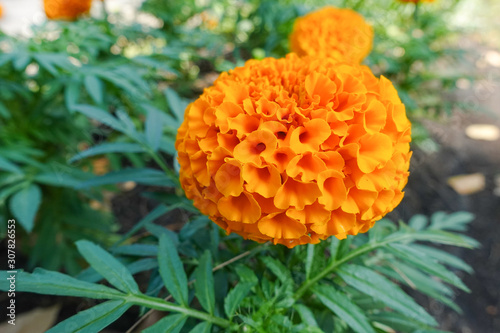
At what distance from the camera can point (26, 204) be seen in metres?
1.10

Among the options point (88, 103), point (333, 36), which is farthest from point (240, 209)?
point (88, 103)

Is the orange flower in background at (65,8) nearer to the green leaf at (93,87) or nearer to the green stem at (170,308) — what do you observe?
the green leaf at (93,87)

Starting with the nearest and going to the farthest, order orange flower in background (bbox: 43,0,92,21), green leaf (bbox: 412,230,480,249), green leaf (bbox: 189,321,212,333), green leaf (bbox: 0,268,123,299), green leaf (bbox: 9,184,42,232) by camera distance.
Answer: green leaf (bbox: 0,268,123,299), green leaf (bbox: 189,321,212,333), green leaf (bbox: 412,230,480,249), green leaf (bbox: 9,184,42,232), orange flower in background (bbox: 43,0,92,21)

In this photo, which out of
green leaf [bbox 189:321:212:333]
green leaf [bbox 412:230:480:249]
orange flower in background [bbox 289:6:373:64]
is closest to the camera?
green leaf [bbox 189:321:212:333]

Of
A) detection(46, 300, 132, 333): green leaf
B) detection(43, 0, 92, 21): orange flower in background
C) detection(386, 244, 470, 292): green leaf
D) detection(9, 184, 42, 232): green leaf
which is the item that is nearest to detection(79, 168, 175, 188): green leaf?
detection(9, 184, 42, 232): green leaf

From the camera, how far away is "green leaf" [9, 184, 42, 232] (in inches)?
41.6

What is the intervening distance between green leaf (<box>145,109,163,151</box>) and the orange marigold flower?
373 mm

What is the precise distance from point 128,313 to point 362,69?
1285 mm

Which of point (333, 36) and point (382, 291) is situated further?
point (333, 36)

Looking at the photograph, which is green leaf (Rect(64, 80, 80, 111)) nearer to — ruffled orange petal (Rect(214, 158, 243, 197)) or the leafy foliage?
the leafy foliage

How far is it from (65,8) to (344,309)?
163cm

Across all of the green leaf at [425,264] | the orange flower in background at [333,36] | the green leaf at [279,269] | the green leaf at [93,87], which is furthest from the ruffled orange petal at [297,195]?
the orange flower in background at [333,36]

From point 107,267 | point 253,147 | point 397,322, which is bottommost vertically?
point 397,322

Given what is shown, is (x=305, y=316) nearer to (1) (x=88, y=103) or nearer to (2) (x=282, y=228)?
(2) (x=282, y=228)
